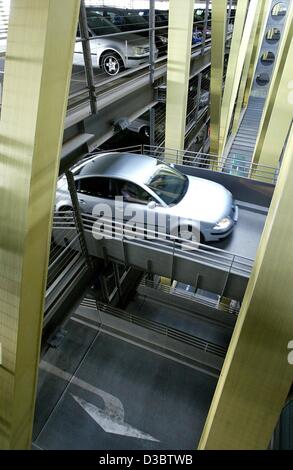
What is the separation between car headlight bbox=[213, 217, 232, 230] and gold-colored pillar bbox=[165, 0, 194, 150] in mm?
2359

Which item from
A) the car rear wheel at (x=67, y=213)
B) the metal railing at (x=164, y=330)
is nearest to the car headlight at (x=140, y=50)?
the car rear wheel at (x=67, y=213)

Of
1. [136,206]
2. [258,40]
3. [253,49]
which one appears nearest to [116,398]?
[136,206]

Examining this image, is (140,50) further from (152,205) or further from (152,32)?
(152,205)

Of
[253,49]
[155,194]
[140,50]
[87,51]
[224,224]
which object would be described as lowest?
[224,224]

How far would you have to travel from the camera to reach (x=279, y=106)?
573 centimetres

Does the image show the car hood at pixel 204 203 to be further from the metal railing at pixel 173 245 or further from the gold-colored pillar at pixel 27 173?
the gold-colored pillar at pixel 27 173

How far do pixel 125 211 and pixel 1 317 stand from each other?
2.79m

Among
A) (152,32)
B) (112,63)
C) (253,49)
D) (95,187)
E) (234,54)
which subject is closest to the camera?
(95,187)

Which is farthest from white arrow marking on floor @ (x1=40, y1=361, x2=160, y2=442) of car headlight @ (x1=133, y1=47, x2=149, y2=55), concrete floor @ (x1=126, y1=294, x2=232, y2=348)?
car headlight @ (x1=133, y1=47, x2=149, y2=55)

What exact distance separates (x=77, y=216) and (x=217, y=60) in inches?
214

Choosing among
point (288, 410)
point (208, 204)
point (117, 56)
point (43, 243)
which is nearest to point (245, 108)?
point (117, 56)

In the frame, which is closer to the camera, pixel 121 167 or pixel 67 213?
pixel 67 213

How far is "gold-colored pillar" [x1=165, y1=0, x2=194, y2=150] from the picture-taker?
486cm

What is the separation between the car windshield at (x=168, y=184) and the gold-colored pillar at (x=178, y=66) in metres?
1.12
